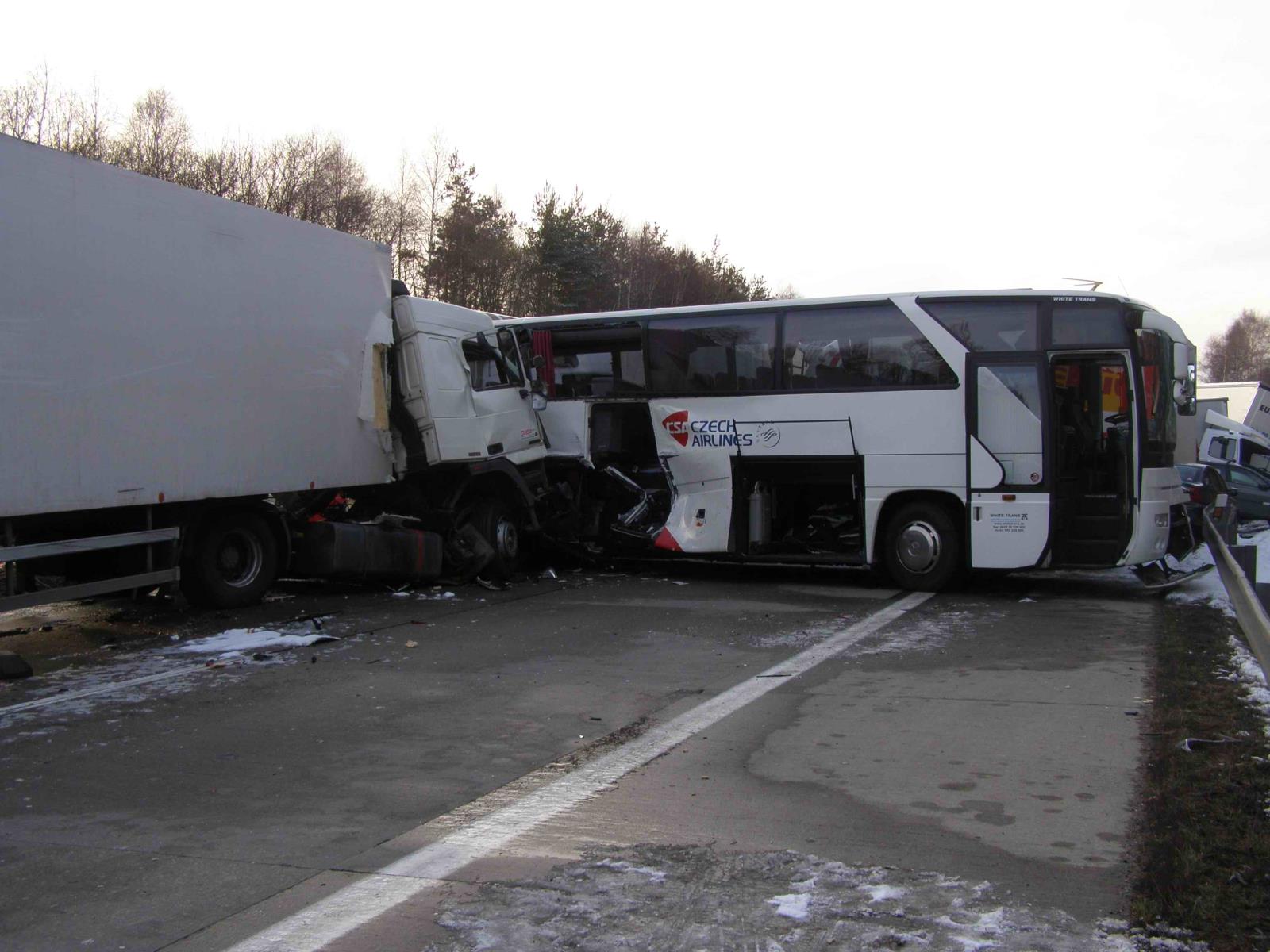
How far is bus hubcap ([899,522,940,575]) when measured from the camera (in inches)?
516

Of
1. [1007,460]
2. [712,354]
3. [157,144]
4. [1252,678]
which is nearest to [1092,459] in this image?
[1007,460]

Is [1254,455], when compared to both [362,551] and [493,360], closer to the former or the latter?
[493,360]

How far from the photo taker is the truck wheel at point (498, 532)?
13969mm

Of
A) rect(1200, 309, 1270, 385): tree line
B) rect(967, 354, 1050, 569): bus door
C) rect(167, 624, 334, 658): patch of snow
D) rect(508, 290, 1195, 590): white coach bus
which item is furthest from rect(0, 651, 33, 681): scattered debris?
rect(1200, 309, 1270, 385): tree line

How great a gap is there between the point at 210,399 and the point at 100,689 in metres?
3.35

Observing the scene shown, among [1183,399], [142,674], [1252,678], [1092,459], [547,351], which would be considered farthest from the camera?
[547,351]

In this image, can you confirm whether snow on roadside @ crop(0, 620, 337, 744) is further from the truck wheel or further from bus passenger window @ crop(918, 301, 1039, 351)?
bus passenger window @ crop(918, 301, 1039, 351)

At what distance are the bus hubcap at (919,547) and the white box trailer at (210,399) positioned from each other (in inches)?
186

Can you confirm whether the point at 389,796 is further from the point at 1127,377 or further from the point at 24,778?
the point at 1127,377

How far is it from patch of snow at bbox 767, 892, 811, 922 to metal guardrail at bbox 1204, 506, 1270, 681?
11.5 ft

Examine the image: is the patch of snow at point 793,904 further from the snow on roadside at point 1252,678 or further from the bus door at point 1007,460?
the bus door at point 1007,460

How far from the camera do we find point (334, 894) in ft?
13.7

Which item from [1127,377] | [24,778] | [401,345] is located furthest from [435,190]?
[24,778]

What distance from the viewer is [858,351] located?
→ 13.5 metres
